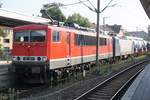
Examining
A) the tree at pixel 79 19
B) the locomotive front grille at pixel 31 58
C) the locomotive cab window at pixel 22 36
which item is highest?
the tree at pixel 79 19

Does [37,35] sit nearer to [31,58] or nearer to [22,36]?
[22,36]

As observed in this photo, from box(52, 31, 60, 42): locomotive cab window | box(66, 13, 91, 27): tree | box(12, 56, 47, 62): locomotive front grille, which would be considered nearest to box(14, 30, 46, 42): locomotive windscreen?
box(52, 31, 60, 42): locomotive cab window

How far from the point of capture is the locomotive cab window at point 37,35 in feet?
63.2

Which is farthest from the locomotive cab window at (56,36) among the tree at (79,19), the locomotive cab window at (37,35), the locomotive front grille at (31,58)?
the tree at (79,19)

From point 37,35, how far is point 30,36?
1.48 feet

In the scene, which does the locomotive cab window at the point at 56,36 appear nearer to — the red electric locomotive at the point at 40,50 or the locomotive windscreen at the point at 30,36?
the red electric locomotive at the point at 40,50

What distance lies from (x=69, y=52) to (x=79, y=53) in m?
2.35

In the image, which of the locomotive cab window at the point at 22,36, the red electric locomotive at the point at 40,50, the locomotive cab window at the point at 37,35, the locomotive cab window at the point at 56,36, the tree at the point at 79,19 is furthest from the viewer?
the tree at the point at 79,19

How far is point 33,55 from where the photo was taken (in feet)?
62.7

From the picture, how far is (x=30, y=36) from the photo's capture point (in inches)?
778

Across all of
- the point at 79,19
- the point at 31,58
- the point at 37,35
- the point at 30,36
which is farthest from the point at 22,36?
the point at 79,19

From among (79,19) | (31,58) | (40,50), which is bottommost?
(31,58)

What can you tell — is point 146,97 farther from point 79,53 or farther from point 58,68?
point 79,53

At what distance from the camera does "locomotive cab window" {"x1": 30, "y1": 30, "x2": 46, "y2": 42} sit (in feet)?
63.2
